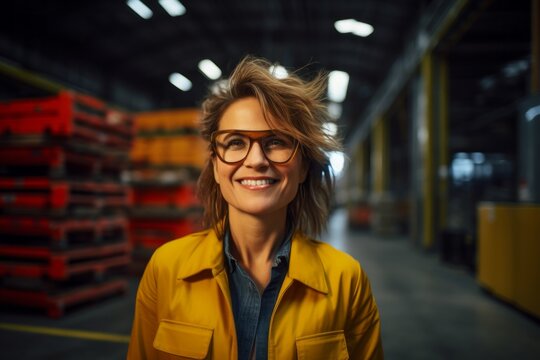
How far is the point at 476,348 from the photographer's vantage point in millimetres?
2896

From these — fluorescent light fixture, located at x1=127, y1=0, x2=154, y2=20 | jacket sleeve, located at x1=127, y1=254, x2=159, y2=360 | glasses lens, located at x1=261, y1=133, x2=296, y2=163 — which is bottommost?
jacket sleeve, located at x1=127, y1=254, x2=159, y2=360

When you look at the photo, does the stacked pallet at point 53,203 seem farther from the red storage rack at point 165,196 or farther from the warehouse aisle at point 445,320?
the warehouse aisle at point 445,320

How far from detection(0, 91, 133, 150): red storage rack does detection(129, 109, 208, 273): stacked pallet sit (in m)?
1.32

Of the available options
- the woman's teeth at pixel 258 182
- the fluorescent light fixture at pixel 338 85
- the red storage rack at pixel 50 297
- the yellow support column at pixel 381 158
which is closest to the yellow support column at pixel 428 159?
the fluorescent light fixture at pixel 338 85

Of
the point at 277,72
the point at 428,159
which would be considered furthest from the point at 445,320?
the point at 428,159

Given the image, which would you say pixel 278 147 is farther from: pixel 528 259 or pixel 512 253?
pixel 512 253

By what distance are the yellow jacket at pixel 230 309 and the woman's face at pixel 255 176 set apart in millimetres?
223

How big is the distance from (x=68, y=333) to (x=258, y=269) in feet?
8.71

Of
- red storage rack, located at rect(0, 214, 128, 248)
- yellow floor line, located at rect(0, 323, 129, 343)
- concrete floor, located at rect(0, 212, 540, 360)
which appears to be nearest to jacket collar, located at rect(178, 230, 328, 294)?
concrete floor, located at rect(0, 212, 540, 360)

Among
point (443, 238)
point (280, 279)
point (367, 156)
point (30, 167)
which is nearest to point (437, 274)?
point (443, 238)

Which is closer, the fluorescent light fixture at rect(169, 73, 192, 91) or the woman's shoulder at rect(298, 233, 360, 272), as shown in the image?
the woman's shoulder at rect(298, 233, 360, 272)

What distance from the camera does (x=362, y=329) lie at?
1325 mm

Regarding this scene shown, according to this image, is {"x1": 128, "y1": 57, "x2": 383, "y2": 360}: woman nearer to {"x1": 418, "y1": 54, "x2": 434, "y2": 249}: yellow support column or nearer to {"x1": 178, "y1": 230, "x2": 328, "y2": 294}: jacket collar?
{"x1": 178, "y1": 230, "x2": 328, "y2": 294}: jacket collar

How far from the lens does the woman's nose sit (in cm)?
122
